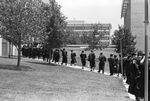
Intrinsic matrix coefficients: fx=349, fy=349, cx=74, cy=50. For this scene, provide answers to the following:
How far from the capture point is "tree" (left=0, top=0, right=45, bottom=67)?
2175 centimetres

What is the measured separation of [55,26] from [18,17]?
844 cm

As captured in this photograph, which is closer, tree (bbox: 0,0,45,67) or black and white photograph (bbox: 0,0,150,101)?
black and white photograph (bbox: 0,0,150,101)

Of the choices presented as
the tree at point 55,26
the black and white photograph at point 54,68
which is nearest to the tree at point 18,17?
the black and white photograph at point 54,68

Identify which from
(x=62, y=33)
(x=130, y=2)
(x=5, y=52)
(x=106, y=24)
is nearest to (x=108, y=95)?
(x=62, y=33)

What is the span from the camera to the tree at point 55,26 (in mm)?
29922

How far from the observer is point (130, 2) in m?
78.7

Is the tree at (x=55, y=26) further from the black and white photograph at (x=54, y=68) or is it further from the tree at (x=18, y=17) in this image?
the tree at (x=18, y=17)

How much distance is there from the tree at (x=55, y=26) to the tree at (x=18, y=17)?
303 inches

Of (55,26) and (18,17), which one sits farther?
(55,26)

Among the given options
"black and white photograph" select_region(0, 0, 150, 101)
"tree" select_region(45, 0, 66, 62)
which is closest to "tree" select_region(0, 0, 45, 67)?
"black and white photograph" select_region(0, 0, 150, 101)

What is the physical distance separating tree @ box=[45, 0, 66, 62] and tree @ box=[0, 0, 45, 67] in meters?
7.70

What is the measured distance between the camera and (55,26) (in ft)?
98.2

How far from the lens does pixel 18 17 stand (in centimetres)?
2170

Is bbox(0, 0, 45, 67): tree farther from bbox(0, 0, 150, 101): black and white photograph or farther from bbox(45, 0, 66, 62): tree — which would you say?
bbox(45, 0, 66, 62): tree
